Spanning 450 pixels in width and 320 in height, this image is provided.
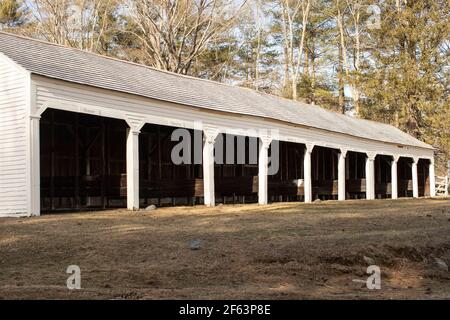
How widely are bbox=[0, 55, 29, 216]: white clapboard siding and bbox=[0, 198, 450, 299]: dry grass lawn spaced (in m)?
1.55

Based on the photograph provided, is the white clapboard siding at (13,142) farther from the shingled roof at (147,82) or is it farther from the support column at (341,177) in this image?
the support column at (341,177)

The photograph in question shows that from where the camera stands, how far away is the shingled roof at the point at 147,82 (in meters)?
17.5

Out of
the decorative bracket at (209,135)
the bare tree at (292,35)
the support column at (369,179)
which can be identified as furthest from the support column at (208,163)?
the bare tree at (292,35)

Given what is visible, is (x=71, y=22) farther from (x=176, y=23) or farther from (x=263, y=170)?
(x=263, y=170)

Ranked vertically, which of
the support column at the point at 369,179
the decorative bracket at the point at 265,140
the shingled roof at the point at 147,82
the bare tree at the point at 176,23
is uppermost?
the bare tree at the point at 176,23

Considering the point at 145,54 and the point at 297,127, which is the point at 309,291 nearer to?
the point at 297,127

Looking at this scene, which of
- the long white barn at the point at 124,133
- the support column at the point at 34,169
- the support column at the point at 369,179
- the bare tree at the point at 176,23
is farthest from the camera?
the bare tree at the point at 176,23

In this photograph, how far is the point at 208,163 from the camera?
22.0 metres

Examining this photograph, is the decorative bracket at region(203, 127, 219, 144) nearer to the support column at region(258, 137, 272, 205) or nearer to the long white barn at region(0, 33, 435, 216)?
the long white barn at region(0, 33, 435, 216)

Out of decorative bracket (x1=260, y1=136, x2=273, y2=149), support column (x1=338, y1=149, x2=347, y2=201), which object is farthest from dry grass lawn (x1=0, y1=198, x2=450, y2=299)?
support column (x1=338, y1=149, x2=347, y2=201)

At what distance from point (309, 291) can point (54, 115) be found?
14540mm

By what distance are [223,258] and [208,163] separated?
1205 cm

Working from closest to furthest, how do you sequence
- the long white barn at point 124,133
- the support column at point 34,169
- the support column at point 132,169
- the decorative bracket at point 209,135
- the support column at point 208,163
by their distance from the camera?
the support column at point 34,169 → the long white barn at point 124,133 → the support column at point 132,169 → the decorative bracket at point 209,135 → the support column at point 208,163

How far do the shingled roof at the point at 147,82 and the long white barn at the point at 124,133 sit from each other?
65 millimetres
